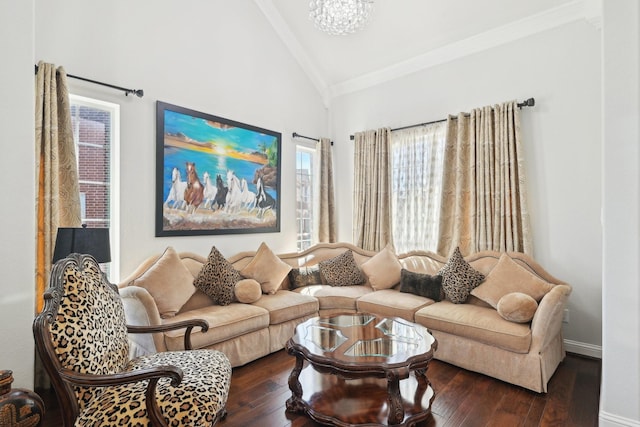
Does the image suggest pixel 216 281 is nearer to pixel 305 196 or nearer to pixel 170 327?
pixel 170 327

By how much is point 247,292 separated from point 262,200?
137 centimetres

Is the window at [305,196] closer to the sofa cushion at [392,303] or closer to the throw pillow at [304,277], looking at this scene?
the throw pillow at [304,277]

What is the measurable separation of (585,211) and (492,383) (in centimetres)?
184

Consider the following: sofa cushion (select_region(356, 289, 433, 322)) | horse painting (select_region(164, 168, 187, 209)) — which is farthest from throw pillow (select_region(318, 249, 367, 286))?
horse painting (select_region(164, 168, 187, 209))

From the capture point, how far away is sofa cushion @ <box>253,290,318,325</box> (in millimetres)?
3218

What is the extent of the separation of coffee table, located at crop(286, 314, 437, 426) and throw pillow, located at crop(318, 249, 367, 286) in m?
1.35

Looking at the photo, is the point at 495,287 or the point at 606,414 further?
the point at 495,287

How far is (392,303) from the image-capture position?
130 inches

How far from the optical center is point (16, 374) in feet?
6.49

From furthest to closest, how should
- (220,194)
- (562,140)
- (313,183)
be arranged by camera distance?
(313,183) < (220,194) < (562,140)

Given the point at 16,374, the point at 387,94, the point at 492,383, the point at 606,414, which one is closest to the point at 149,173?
the point at 16,374

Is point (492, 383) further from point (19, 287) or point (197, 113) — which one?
point (197, 113)

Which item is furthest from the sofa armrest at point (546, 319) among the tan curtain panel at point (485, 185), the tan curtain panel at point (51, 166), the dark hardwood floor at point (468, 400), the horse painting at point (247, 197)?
the tan curtain panel at point (51, 166)

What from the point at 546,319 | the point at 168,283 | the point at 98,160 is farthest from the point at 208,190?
the point at 546,319
